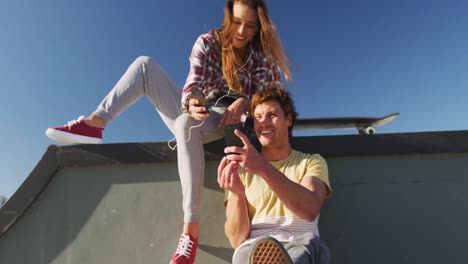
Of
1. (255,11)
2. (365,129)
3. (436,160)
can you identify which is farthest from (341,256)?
(365,129)

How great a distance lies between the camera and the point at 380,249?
6.13 feet

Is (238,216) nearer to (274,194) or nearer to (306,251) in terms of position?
(274,194)

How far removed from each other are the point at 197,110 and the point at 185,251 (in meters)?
0.67

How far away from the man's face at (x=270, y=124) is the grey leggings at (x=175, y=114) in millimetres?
301

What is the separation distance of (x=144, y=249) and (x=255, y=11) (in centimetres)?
149

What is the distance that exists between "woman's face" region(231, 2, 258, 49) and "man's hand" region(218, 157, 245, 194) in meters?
0.87

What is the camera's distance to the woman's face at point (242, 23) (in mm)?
1839

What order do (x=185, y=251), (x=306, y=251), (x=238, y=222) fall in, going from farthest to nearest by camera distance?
(x=185, y=251), (x=238, y=222), (x=306, y=251)

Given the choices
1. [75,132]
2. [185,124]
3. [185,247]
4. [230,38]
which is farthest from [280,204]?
[75,132]

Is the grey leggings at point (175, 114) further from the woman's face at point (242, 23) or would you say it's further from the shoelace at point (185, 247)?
the woman's face at point (242, 23)

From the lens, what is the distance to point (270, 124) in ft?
5.18

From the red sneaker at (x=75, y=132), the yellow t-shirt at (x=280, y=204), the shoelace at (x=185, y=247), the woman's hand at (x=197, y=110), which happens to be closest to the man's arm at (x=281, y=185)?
the yellow t-shirt at (x=280, y=204)

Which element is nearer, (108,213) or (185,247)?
(185,247)

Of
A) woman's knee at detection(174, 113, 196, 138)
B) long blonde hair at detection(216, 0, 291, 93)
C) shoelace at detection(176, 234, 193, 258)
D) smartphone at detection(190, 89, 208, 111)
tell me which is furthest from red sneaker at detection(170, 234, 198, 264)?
long blonde hair at detection(216, 0, 291, 93)
